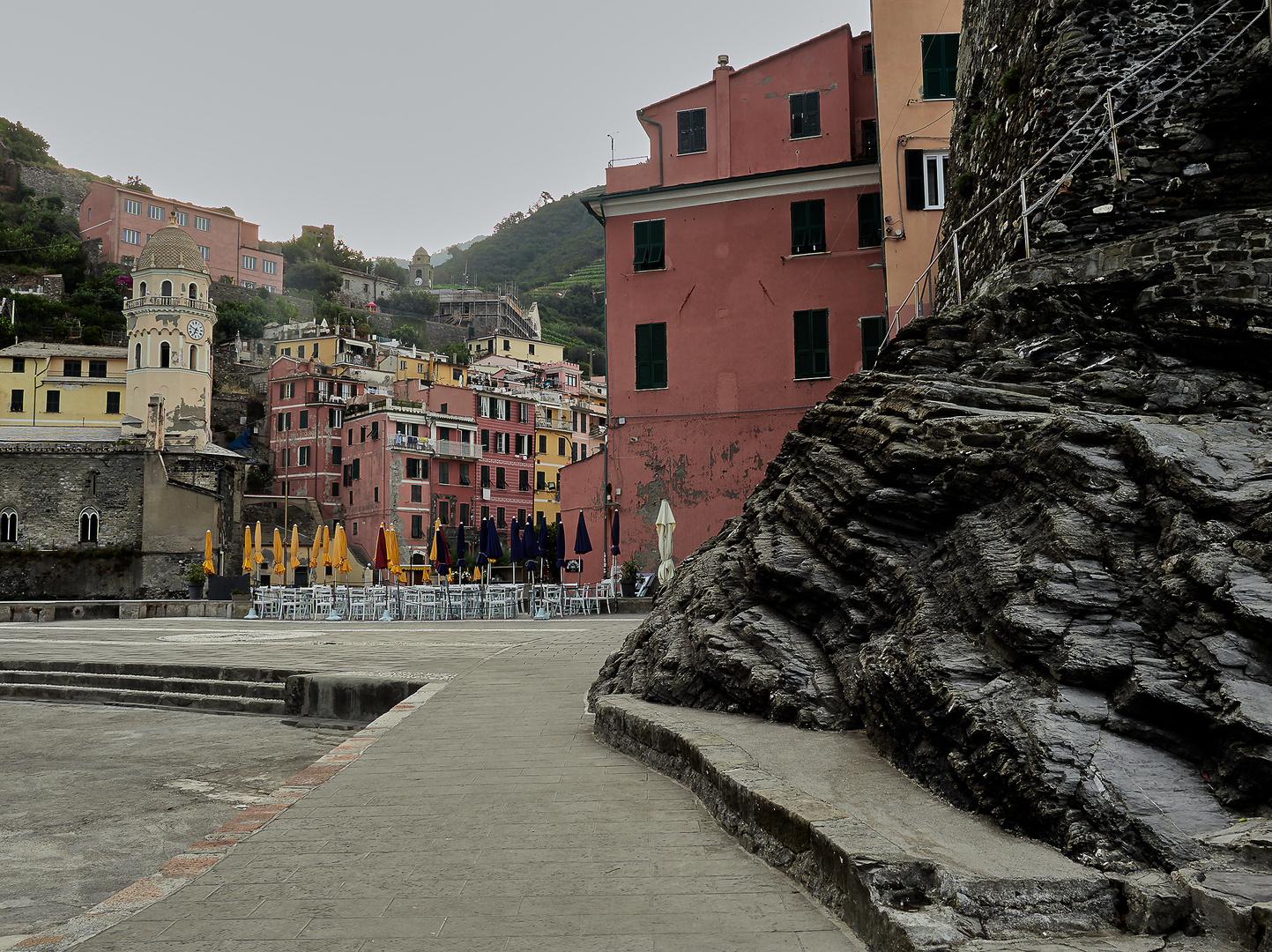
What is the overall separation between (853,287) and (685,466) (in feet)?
19.8

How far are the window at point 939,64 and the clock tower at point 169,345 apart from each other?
5047cm

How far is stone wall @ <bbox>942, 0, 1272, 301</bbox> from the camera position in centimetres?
890

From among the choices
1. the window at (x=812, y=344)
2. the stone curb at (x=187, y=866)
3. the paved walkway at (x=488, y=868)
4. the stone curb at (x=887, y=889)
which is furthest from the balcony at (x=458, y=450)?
the stone curb at (x=887, y=889)

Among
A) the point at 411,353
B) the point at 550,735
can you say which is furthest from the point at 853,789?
the point at 411,353

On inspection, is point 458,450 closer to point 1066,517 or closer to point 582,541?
point 582,541

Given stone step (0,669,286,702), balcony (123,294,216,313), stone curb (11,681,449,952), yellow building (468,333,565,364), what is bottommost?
stone step (0,669,286,702)

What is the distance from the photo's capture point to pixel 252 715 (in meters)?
12.0

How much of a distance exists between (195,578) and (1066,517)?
165 ft

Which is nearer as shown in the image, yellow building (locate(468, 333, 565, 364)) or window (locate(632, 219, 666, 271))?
window (locate(632, 219, 666, 271))

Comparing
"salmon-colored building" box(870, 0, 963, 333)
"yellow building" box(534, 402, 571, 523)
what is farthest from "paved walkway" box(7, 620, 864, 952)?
"yellow building" box(534, 402, 571, 523)

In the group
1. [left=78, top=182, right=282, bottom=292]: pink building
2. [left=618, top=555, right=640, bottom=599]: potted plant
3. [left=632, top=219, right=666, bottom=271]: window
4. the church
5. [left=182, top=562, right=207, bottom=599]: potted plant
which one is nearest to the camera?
[left=618, top=555, right=640, bottom=599]: potted plant

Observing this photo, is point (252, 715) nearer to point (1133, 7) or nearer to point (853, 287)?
point (1133, 7)

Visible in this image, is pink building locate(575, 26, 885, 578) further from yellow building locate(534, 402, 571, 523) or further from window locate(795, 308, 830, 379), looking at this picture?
yellow building locate(534, 402, 571, 523)

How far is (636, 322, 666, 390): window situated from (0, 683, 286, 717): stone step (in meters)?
15.1
